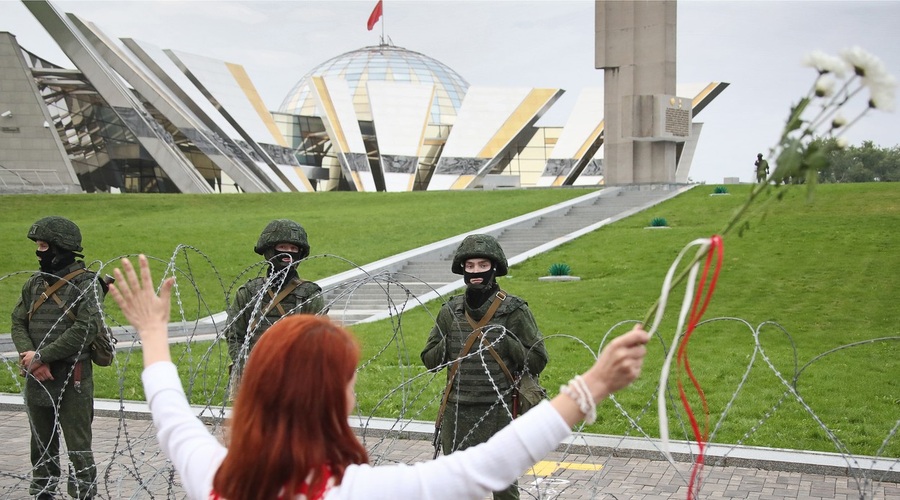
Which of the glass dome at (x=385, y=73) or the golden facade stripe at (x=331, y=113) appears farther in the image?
the glass dome at (x=385, y=73)

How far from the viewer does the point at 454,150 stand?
60.8 metres

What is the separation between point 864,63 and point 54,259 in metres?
5.97

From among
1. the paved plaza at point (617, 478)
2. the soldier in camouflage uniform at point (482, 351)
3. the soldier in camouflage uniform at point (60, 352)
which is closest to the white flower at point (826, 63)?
the soldier in camouflage uniform at point (482, 351)

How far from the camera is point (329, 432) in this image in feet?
6.56

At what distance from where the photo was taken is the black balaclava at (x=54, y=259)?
661 cm

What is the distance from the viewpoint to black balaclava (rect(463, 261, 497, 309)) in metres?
6.07

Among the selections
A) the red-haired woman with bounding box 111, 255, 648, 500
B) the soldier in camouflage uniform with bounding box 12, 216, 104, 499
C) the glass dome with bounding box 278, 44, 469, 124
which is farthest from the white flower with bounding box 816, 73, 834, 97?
the glass dome with bounding box 278, 44, 469, 124

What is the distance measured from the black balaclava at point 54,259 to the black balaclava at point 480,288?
283cm

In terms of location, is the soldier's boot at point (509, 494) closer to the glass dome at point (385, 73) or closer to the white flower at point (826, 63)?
the white flower at point (826, 63)

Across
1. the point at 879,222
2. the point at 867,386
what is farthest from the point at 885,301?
the point at 879,222

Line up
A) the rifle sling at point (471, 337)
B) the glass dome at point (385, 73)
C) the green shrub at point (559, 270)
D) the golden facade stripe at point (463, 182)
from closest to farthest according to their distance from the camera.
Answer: the rifle sling at point (471, 337) → the green shrub at point (559, 270) → the golden facade stripe at point (463, 182) → the glass dome at point (385, 73)

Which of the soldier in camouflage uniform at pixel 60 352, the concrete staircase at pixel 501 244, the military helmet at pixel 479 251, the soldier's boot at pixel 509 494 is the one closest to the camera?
the soldier's boot at pixel 509 494

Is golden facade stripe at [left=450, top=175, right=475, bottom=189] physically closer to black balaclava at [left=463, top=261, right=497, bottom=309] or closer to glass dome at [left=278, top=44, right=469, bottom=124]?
glass dome at [left=278, top=44, right=469, bottom=124]

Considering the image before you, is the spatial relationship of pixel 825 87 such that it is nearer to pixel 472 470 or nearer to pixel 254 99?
pixel 472 470
